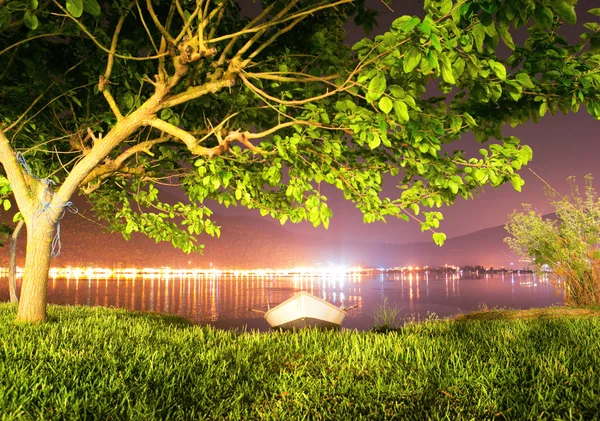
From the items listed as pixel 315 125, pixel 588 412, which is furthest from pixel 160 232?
pixel 588 412

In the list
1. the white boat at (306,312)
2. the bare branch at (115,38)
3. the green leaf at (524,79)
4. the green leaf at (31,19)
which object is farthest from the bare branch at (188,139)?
the white boat at (306,312)

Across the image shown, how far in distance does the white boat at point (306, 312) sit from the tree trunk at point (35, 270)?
38.2 feet

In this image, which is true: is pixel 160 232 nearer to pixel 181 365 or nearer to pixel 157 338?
pixel 157 338

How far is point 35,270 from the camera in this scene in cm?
897

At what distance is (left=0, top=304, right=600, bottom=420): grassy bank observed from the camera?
413cm

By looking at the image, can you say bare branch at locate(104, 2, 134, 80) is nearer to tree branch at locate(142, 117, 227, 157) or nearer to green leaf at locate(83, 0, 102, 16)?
tree branch at locate(142, 117, 227, 157)

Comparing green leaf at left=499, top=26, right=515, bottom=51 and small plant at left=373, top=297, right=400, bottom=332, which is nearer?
green leaf at left=499, top=26, right=515, bottom=51

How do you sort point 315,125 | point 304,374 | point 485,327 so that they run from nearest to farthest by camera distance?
1. point 304,374
2. point 315,125
3. point 485,327

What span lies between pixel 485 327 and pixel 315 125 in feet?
21.5

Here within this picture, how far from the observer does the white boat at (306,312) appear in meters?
18.9

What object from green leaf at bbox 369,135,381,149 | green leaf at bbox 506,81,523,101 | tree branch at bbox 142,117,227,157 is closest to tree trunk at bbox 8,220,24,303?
tree branch at bbox 142,117,227,157

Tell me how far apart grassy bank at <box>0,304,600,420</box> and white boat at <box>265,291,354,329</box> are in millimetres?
11386

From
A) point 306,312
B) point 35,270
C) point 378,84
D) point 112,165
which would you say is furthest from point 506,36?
point 306,312

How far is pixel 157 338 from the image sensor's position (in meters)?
7.60
